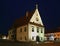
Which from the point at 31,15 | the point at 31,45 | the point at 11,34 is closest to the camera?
the point at 31,45

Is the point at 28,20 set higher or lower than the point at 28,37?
higher

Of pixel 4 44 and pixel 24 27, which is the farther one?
pixel 24 27

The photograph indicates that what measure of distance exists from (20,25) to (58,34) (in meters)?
15.7

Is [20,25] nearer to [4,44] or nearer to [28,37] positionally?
[28,37]

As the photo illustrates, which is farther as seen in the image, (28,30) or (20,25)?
(20,25)

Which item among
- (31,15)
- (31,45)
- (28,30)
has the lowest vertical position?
(31,45)

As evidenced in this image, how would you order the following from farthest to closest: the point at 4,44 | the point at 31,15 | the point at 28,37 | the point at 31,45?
the point at 31,15, the point at 28,37, the point at 31,45, the point at 4,44

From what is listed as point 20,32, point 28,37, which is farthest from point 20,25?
point 28,37

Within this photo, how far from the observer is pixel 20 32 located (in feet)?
191

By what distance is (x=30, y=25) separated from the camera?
55.8 m

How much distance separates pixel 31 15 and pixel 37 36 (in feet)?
20.9

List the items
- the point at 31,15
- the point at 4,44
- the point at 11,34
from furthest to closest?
the point at 11,34
the point at 31,15
the point at 4,44

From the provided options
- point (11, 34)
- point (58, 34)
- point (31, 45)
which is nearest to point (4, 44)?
point (31, 45)

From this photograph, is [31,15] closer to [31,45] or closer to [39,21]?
[39,21]
